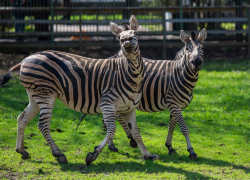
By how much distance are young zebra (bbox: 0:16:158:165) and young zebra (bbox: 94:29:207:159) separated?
2.30 ft

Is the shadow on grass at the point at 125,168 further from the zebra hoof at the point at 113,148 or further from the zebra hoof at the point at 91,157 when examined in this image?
the zebra hoof at the point at 113,148

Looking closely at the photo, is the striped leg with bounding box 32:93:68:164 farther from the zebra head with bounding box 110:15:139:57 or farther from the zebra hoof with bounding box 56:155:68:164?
the zebra head with bounding box 110:15:139:57

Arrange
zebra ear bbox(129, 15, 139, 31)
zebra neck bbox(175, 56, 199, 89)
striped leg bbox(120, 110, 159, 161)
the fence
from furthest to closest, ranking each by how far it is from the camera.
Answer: the fence → zebra neck bbox(175, 56, 199, 89) → striped leg bbox(120, 110, 159, 161) → zebra ear bbox(129, 15, 139, 31)

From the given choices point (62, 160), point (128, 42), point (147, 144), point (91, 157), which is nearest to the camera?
point (128, 42)

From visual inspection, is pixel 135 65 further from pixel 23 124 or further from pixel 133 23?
pixel 23 124

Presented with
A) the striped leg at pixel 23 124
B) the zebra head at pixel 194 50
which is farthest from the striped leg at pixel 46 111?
the zebra head at pixel 194 50

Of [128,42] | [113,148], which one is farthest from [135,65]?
[113,148]

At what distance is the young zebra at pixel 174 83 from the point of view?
6887 mm

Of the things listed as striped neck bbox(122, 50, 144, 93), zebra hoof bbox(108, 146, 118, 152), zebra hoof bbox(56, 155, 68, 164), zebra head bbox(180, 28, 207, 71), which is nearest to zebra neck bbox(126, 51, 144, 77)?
striped neck bbox(122, 50, 144, 93)

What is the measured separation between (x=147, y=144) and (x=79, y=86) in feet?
6.67

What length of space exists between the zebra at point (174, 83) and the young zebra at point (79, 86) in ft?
2.26

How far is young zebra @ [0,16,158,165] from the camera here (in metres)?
6.49

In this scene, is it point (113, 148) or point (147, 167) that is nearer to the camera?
point (147, 167)

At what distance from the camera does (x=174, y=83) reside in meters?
7.27
